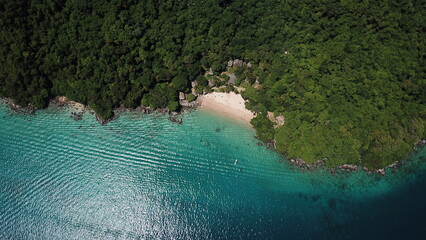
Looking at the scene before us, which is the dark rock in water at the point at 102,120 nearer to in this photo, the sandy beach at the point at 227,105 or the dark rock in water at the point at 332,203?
the sandy beach at the point at 227,105

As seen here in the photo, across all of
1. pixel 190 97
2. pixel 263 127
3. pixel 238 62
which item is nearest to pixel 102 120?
pixel 190 97

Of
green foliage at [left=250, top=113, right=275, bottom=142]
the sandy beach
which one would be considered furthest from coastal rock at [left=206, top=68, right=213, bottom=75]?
green foliage at [left=250, top=113, right=275, bottom=142]

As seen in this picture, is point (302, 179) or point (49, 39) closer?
point (49, 39)

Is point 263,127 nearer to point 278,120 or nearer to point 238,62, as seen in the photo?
point 278,120

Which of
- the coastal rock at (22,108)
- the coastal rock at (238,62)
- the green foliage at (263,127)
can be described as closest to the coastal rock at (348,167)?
the green foliage at (263,127)

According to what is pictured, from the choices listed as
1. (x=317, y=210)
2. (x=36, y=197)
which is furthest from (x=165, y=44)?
(x=317, y=210)

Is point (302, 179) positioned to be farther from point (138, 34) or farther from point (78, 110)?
point (78, 110)

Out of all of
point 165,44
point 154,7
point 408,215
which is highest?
point 154,7
